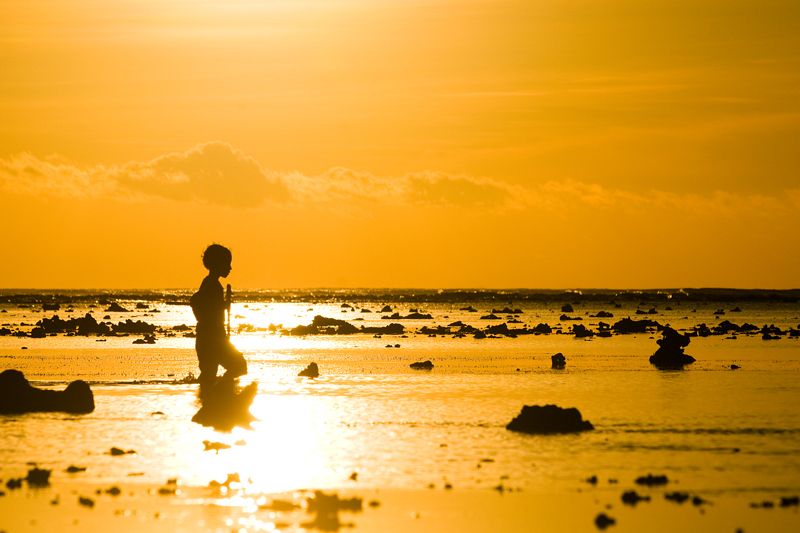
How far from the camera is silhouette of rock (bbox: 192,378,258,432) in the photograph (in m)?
20.6

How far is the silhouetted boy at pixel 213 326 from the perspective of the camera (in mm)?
20797

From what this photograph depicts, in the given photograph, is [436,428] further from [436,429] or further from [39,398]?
[39,398]

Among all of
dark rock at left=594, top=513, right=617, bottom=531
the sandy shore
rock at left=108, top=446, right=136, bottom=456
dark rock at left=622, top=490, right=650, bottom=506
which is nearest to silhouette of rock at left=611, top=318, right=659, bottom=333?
rock at left=108, top=446, right=136, bottom=456

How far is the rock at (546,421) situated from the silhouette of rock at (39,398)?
33.9 feet

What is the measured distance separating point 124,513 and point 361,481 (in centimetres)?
380

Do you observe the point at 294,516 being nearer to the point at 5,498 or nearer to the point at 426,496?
the point at 426,496

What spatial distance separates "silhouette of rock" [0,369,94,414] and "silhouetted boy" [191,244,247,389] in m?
3.60

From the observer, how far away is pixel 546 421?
19.8 meters

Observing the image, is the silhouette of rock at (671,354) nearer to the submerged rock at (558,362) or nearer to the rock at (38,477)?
the submerged rock at (558,362)

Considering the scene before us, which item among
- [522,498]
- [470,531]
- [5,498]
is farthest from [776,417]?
[5,498]

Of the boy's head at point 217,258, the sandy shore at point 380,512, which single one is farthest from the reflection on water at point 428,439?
the boy's head at point 217,258

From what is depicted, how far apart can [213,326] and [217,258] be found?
1547mm

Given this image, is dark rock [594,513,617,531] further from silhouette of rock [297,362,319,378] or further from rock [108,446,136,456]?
silhouette of rock [297,362,319,378]

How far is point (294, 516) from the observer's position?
1242 centimetres
